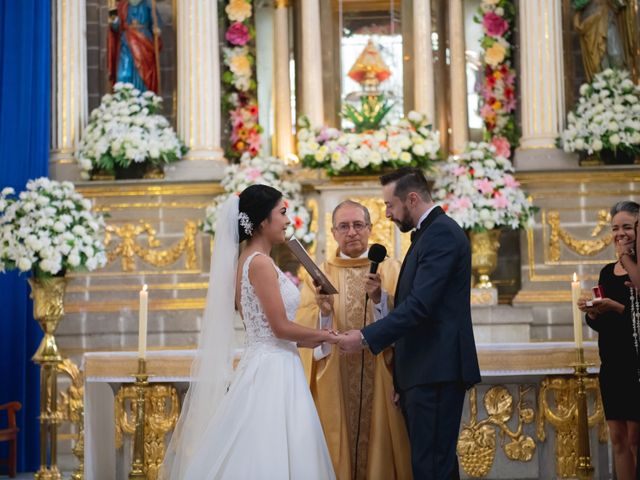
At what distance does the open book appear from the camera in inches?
207

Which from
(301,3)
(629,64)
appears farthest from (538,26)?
(301,3)

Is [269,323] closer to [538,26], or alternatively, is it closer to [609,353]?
[609,353]

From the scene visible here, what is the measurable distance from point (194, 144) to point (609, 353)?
4.99 meters

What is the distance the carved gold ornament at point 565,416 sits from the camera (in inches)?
254

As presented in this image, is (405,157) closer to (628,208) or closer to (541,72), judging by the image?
(541,72)

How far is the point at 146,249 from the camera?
9.62m

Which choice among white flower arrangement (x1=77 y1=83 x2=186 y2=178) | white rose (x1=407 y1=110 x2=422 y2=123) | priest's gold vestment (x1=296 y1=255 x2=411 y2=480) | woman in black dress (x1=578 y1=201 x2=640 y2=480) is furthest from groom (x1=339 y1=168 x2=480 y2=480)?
white flower arrangement (x1=77 y1=83 x2=186 y2=178)

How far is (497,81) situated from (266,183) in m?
2.32

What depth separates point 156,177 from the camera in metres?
9.77

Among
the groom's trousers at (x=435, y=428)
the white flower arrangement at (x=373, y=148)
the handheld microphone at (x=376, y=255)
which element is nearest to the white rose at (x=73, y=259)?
the white flower arrangement at (x=373, y=148)

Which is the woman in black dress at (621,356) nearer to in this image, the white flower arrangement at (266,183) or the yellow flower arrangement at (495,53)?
the white flower arrangement at (266,183)

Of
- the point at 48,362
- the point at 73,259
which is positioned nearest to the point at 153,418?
the point at 48,362

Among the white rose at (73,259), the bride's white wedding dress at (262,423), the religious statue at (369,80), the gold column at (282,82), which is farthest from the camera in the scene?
the gold column at (282,82)

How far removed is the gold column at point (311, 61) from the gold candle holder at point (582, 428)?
4349 millimetres
